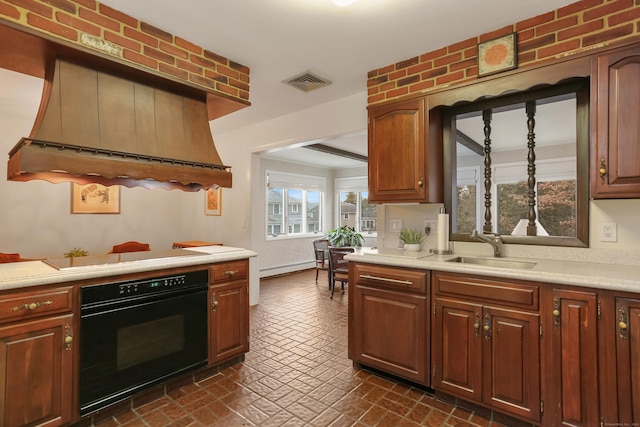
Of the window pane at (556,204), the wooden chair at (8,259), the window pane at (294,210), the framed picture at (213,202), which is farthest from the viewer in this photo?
the window pane at (294,210)

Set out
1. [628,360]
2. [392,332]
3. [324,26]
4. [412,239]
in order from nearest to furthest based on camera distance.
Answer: [628,360]
[324,26]
[392,332]
[412,239]

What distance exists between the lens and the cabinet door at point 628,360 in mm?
1524

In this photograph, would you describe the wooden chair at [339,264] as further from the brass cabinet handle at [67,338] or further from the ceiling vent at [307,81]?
the brass cabinet handle at [67,338]

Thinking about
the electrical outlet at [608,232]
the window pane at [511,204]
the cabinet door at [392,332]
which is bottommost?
the cabinet door at [392,332]

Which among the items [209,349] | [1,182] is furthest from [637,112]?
[1,182]

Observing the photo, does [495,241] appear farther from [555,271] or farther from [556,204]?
[556,204]

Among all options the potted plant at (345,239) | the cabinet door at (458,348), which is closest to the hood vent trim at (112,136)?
the cabinet door at (458,348)

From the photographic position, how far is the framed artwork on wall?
5.02 metres

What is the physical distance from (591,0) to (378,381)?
2840 millimetres

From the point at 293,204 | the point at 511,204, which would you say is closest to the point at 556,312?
the point at 511,204

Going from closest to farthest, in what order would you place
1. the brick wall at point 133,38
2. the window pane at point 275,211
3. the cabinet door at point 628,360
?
the cabinet door at point 628,360 → the brick wall at point 133,38 → the window pane at point 275,211

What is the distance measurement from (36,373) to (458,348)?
238cm

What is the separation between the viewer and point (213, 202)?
5152 millimetres

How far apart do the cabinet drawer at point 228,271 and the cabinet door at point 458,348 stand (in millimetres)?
Answer: 1522
